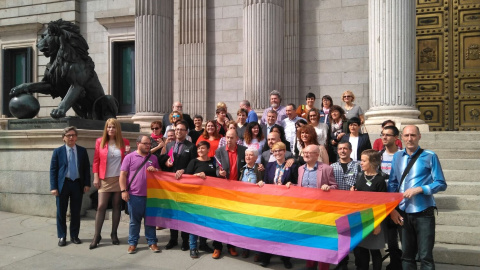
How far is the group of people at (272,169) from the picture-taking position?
5.03 meters

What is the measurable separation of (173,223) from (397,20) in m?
7.44

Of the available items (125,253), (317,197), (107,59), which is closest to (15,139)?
(125,253)

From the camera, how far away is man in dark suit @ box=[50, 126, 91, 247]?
7180 mm

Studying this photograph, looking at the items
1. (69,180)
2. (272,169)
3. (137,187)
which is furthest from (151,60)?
(272,169)

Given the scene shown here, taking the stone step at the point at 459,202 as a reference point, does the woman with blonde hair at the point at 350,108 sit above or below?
above

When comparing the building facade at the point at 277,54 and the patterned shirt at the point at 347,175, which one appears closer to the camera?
the patterned shirt at the point at 347,175

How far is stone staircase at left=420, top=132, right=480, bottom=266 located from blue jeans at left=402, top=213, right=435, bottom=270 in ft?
4.52

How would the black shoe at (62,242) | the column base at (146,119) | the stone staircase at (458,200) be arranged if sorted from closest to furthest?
1. the stone staircase at (458,200)
2. the black shoe at (62,242)
3. the column base at (146,119)

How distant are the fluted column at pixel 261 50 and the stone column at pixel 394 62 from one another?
331 centimetres

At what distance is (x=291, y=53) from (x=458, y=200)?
27.4 feet

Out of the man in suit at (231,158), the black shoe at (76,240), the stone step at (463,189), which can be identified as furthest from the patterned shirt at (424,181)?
the black shoe at (76,240)

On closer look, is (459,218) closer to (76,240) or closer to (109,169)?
(109,169)

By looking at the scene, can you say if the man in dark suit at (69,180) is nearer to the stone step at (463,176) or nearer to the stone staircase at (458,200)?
the stone staircase at (458,200)

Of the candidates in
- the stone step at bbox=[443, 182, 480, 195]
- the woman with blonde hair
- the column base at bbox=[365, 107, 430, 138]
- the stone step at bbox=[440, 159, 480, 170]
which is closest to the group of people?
the woman with blonde hair
